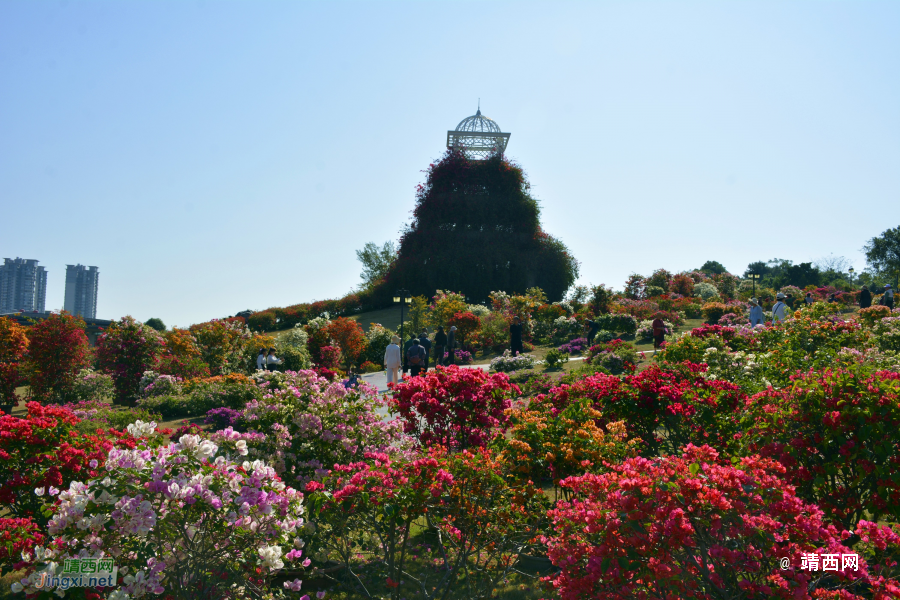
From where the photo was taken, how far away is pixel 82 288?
9775 cm

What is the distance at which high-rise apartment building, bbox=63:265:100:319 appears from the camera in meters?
96.2

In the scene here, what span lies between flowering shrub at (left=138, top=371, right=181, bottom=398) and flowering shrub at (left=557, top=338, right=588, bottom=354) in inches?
475

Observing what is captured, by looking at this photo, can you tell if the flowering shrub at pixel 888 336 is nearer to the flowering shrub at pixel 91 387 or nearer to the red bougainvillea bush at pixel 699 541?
the red bougainvillea bush at pixel 699 541

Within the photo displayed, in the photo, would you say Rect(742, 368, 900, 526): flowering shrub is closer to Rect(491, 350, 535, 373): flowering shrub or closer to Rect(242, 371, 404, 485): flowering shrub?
Rect(242, 371, 404, 485): flowering shrub

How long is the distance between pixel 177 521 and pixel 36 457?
2.27m

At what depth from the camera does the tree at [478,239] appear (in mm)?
30484

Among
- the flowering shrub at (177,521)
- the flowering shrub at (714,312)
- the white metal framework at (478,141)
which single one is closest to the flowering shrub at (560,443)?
the flowering shrub at (177,521)

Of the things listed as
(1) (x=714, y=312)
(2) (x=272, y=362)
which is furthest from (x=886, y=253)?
→ (2) (x=272, y=362)

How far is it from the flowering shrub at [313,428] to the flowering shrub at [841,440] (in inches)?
130

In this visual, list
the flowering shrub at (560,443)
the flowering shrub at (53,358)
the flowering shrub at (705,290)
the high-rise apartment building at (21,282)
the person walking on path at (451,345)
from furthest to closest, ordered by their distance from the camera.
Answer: the high-rise apartment building at (21,282) < the flowering shrub at (705,290) < the person walking on path at (451,345) < the flowering shrub at (53,358) < the flowering shrub at (560,443)

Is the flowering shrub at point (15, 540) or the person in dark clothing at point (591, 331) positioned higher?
the person in dark clothing at point (591, 331)

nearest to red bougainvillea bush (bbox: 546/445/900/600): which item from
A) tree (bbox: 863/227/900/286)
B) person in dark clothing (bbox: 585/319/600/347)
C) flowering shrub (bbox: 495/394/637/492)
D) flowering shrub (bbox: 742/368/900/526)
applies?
flowering shrub (bbox: 742/368/900/526)

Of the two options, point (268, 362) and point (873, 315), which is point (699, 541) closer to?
point (268, 362)

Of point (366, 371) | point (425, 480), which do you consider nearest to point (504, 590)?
point (425, 480)
